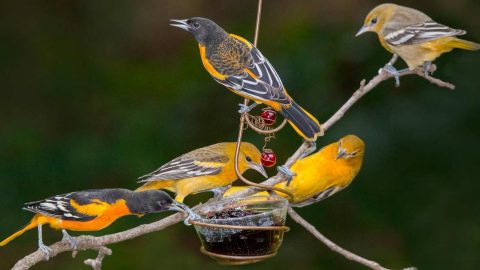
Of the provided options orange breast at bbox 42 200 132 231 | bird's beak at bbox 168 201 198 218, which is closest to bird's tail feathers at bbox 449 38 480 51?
bird's beak at bbox 168 201 198 218

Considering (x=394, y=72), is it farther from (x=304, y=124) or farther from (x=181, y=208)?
(x=181, y=208)

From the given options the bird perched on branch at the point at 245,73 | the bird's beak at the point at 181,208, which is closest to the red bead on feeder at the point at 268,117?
the bird perched on branch at the point at 245,73

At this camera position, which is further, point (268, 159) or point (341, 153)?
point (341, 153)

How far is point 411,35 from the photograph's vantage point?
164 inches

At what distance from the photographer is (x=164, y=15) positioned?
7.57 m

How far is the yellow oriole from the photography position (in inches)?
160

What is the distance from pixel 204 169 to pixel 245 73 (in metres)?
0.56

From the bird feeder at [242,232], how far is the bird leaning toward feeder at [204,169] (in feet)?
0.48

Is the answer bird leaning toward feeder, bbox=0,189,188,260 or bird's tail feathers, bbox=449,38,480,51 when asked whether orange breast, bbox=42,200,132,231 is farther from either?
bird's tail feathers, bbox=449,38,480,51

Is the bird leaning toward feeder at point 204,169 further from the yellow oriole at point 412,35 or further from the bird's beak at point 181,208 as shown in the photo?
the yellow oriole at point 412,35

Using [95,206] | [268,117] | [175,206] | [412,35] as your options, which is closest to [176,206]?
[175,206]

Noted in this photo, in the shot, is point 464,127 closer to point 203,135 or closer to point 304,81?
point 304,81

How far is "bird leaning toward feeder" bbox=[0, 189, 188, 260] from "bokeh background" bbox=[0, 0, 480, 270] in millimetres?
2413

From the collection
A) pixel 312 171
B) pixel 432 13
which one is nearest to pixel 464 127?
pixel 432 13
